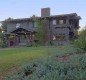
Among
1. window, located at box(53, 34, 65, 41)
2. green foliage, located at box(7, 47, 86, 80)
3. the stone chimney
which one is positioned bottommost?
green foliage, located at box(7, 47, 86, 80)

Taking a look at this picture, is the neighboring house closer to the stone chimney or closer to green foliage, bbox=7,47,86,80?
the stone chimney

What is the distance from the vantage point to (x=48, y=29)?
43.0m

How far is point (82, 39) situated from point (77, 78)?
410 inches

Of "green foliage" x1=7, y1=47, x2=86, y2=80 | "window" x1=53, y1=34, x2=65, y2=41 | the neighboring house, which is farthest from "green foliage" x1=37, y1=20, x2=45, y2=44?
"green foliage" x1=7, y1=47, x2=86, y2=80

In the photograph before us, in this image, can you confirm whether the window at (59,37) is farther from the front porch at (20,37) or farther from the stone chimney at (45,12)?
the stone chimney at (45,12)

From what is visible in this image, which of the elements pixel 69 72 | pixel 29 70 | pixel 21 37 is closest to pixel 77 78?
pixel 69 72

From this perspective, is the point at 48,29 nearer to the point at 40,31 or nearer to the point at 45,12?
the point at 40,31

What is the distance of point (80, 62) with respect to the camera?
27.2 feet

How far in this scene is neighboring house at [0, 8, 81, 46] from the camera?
1636 inches

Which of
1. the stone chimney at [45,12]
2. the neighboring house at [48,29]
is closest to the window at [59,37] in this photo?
the neighboring house at [48,29]

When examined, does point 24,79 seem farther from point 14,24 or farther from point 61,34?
point 14,24

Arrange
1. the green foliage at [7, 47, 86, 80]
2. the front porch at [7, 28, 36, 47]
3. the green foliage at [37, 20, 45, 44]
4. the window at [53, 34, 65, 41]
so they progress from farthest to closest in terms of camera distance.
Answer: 1. the front porch at [7, 28, 36, 47]
2. the window at [53, 34, 65, 41]
3. the green foliage at [37, 20, 45, 44]
4. the green foliage at [7, 47, 86, 80]

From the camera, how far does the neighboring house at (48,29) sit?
41562 mm

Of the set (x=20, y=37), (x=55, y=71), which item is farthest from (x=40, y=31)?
(x=55, y=71)
